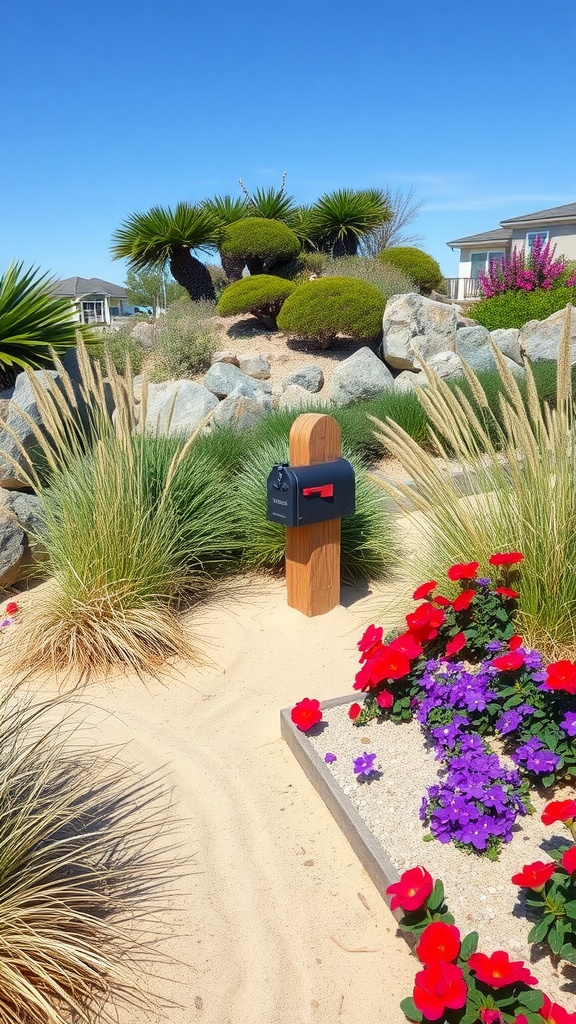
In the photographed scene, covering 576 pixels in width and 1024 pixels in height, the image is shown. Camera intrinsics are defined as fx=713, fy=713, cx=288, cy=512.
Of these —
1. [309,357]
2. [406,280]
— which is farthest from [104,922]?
[406,280]

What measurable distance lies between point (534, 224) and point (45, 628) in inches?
1135

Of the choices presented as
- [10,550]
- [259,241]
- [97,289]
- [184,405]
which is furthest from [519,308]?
[97,289]

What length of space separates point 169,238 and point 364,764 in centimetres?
1325

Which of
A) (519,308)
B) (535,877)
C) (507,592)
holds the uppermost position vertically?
(519,308)

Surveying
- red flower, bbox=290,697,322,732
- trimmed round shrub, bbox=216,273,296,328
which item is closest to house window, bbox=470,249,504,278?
trimmed round shrub, bbox=216,273,296,328

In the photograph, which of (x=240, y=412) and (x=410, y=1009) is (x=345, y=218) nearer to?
(x=240, y=412)

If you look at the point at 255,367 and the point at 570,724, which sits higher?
the point at 255,367

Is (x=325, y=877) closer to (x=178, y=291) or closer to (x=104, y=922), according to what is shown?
(x=104, y=922)

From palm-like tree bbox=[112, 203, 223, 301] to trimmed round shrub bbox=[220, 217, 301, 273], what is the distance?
12.9 inches

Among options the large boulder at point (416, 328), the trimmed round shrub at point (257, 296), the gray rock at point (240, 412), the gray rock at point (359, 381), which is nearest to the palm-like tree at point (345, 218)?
the trimmed round shrub at point (257, 296)

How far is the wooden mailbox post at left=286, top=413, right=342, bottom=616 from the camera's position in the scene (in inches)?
165

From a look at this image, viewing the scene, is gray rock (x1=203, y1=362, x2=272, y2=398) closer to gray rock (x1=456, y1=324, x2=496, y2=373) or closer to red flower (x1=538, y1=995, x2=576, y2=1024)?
gray rock (x1=456, y1=324, x2=496, y2=373)

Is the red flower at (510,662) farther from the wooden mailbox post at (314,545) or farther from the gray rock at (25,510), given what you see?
the gray rock at (25,510)

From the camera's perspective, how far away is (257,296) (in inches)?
518
